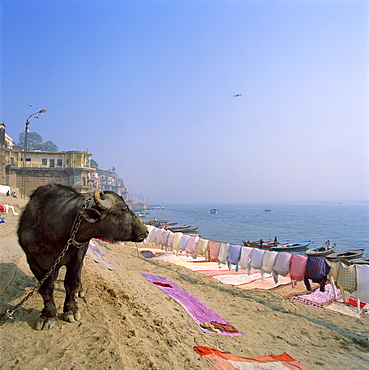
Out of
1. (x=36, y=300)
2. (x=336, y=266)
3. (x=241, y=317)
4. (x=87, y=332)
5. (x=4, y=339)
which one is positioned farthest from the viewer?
(x=336, y=266)

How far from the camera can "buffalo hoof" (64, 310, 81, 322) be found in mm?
4523

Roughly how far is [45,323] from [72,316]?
17.4 inches

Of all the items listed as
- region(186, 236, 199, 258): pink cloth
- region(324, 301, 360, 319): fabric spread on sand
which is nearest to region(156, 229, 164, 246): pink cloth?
region(186, 236, 199, 258): pink cloth

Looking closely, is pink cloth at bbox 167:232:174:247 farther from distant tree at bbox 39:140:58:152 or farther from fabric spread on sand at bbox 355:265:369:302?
distant tree at bbox 39:140:58:152

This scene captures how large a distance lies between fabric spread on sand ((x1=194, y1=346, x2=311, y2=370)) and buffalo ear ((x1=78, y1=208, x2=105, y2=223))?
3105 millimetres

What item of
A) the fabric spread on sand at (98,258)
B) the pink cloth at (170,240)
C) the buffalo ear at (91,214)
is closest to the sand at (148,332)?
the fabric spread on sand at (98,258)

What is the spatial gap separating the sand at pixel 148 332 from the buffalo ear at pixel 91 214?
71.1 inches

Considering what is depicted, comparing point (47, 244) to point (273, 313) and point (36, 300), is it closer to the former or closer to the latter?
point (36, 300)

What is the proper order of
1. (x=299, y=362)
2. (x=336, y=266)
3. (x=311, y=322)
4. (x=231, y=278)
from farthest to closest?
(x=231, y=278)
(x=336, y=266)
(x=311, y=322)
(x=299, y=362)

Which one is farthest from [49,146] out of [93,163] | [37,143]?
[93,163]

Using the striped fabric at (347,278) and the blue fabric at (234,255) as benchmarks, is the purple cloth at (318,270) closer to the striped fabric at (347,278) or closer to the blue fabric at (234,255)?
the striped fabric at (347,278)

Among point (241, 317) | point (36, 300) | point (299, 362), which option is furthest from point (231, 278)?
point (36, 300)

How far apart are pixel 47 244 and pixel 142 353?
227cm

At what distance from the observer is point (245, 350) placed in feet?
18.9
